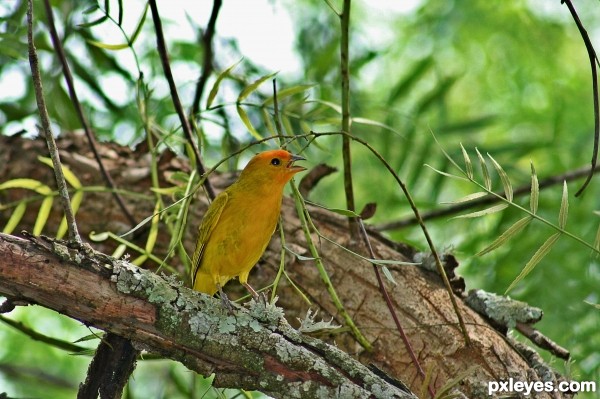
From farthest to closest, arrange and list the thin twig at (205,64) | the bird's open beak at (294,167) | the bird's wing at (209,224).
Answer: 1. the thin twig at (205,64)
2. the bird's open beak at (294,167)
3. the bird's wing at (209,224)

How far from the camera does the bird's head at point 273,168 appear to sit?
149 inches

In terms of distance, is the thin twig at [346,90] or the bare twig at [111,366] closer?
the bare twig at [111,366]

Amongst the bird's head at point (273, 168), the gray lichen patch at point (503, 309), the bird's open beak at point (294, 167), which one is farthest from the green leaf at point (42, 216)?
the gray lichen patch at point (503, 309)

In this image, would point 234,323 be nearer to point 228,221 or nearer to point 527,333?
point 228,221

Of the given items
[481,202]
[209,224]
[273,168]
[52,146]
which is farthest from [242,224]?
[481,202]

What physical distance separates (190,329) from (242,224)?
908 millimetres

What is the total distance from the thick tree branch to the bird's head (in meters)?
1.02

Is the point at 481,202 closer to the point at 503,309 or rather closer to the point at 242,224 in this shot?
the point at 503,309

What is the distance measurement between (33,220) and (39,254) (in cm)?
218

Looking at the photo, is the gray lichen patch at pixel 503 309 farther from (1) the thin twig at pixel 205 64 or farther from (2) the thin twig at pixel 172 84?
(1) the thin twig at pixel 205 64

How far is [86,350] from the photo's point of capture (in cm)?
332

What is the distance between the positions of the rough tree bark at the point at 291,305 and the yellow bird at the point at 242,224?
1.27ft

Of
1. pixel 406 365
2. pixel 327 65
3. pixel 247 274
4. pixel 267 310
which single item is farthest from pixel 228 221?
pixel 327 65

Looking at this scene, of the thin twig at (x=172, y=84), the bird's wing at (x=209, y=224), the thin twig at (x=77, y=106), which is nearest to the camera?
the thin twig at (x=172, y=84)
